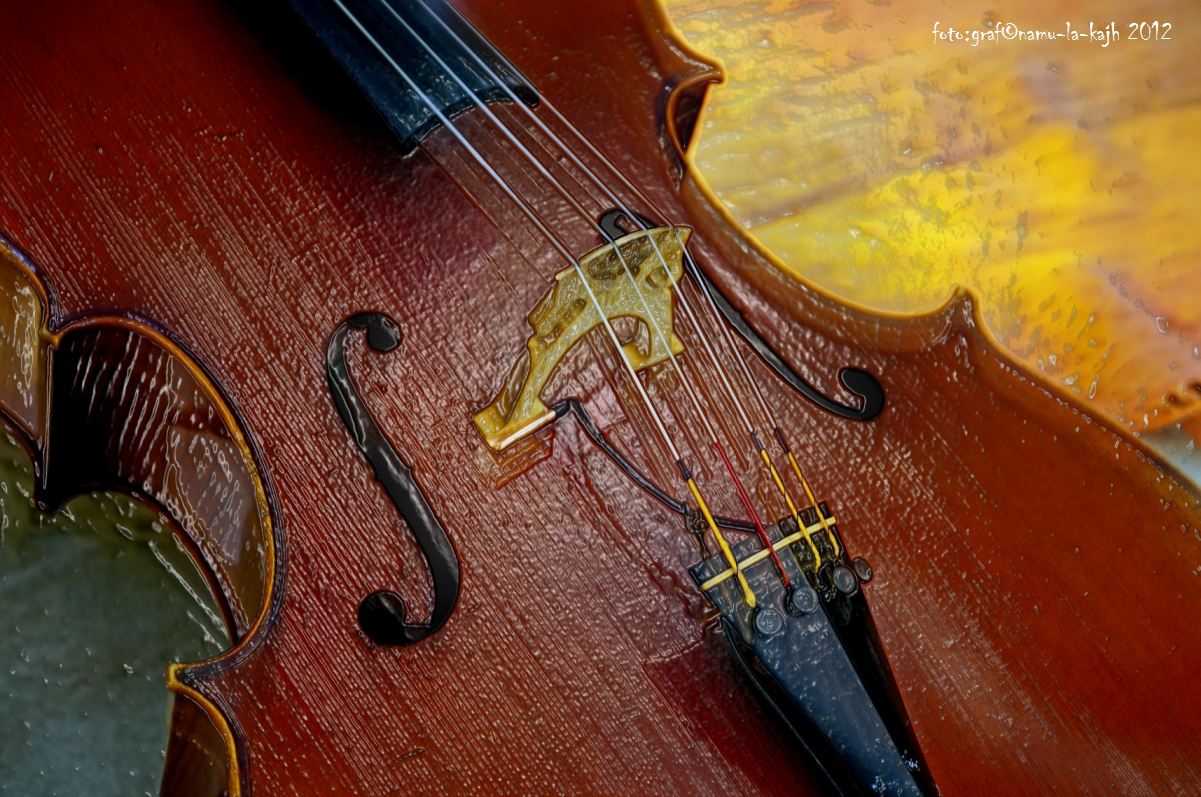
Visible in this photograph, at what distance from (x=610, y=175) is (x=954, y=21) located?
80cm

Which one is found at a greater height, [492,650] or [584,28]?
[584,28]

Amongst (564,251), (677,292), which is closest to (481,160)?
(564,251)

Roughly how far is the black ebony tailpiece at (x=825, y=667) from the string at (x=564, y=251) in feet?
0.11

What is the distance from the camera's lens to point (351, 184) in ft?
3.41

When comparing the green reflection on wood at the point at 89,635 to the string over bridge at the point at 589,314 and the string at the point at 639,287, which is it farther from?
the string at the point at 639,287

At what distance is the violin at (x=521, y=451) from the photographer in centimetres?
86

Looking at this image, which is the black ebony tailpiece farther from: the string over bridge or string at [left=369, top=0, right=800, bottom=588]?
the string over bridge

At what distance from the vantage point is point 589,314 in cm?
100

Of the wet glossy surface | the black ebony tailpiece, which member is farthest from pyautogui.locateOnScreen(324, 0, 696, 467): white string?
the wet glossy surface

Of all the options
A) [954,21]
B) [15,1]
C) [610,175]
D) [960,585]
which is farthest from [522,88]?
[954,21]

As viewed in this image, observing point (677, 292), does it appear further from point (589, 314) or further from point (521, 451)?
point (521, 451)

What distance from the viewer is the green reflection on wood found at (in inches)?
42.7

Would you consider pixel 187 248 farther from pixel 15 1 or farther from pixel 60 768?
pixel 60 768

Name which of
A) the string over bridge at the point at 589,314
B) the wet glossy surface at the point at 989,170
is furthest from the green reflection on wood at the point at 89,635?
the wet glossy surface at the point at 989,170
